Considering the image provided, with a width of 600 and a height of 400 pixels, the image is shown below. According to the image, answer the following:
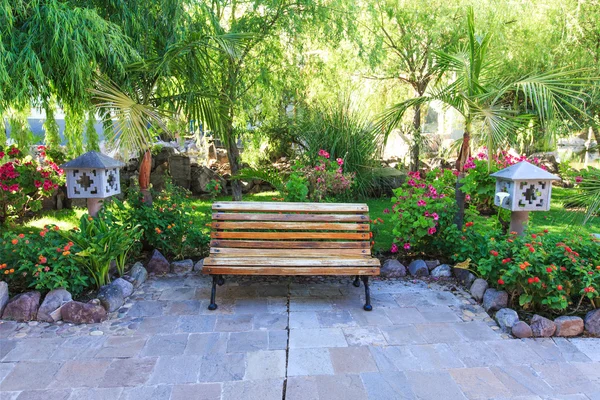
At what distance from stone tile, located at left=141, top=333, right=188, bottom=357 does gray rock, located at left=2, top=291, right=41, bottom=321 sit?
0.98 m

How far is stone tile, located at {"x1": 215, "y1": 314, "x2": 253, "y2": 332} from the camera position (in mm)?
3151

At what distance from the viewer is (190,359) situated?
275cm

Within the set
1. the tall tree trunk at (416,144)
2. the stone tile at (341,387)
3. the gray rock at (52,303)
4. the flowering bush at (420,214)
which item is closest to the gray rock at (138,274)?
the gray rock at (52,303)

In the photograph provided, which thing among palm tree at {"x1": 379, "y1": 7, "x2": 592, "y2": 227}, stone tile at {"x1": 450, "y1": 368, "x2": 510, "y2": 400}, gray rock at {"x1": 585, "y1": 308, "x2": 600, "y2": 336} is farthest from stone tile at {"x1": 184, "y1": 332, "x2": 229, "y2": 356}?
palm tree at {"x1": 379, "y1": 7, "x2": 592, "y2": 227}

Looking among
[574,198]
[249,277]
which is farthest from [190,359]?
[574,198]

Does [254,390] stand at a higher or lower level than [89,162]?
lower

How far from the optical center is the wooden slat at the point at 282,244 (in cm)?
386

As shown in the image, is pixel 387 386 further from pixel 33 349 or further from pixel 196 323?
pixel 33 349

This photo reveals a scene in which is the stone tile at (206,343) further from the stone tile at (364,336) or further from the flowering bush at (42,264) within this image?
the flowering bush at (42,264)

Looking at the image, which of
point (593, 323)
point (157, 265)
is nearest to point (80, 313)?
point (157, 265)

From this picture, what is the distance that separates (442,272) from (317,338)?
172cm

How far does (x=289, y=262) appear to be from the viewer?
356 centimetres

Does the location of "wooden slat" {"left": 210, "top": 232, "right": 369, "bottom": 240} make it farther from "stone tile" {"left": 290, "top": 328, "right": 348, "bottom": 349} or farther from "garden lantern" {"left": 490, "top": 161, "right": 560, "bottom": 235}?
"garden lantern" {"left": 490, "top": 161, "right": 560, "bottom": 235}

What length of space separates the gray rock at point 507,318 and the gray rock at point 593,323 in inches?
18.4
